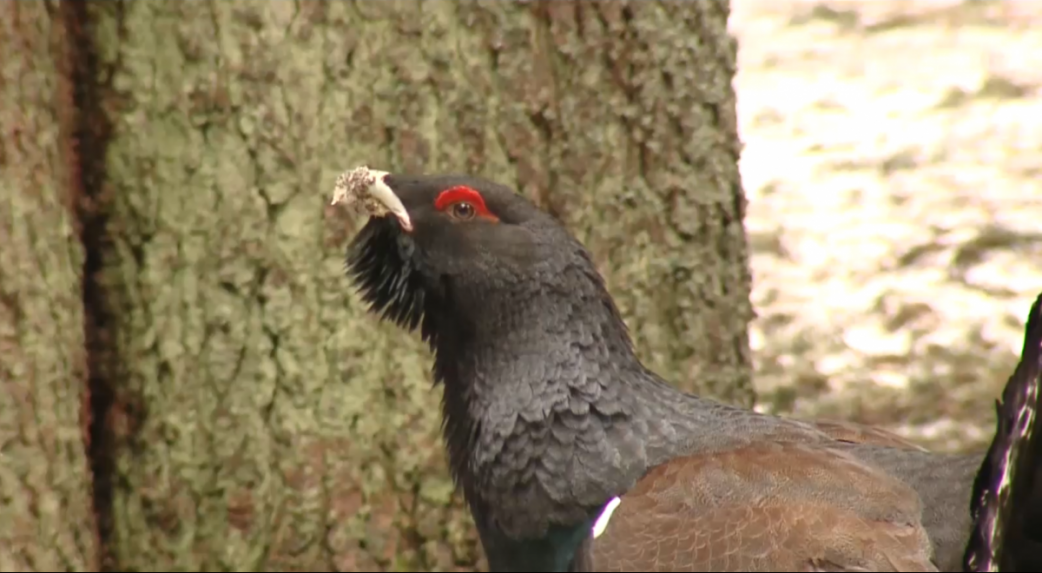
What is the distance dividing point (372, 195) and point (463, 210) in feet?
0.67

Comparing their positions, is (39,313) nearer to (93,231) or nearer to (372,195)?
(93,231)

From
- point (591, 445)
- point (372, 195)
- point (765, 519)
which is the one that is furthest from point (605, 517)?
point (372, 195)

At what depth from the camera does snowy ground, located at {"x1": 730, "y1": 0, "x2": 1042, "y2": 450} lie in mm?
5531

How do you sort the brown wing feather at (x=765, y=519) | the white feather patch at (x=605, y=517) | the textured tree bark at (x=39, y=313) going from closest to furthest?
the brown wing feather at (x=765, y=519) → the white feather patch at (x=605, y=517) → the textured tree bark at (x=39, y=313)

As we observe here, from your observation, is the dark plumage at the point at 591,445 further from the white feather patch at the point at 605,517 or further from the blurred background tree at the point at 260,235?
the blurred background tree at the point at 260,235

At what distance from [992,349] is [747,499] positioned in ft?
10.8

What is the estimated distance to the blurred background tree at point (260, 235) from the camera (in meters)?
3.35

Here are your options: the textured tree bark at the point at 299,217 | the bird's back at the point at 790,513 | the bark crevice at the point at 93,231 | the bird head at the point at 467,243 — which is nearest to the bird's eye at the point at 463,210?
the bird head at the point at 467,243

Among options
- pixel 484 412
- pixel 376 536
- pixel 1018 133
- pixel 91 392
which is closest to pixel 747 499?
pixel 484 412

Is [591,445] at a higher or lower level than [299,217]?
lower

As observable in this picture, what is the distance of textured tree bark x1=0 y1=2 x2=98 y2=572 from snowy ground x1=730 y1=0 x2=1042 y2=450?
Answer: 3136 millimetres

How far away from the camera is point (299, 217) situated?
341 centimetres

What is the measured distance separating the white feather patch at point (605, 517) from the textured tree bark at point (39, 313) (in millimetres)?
1505

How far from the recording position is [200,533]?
3.46m
